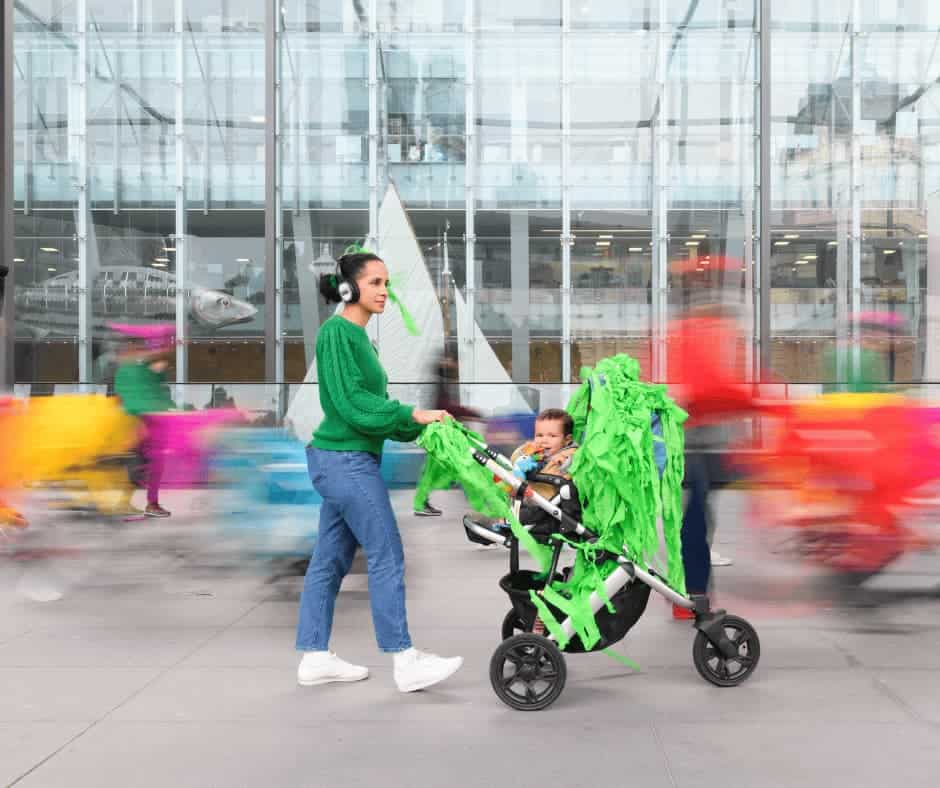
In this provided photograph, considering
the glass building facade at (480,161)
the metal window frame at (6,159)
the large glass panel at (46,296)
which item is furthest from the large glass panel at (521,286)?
the metal window frame at (6,159)

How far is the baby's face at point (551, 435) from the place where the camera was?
5.93 m

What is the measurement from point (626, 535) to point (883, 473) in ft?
7.69

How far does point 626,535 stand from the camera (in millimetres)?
4676

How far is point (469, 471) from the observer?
4668mm

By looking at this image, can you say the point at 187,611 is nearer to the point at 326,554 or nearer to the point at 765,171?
the point at 326,554

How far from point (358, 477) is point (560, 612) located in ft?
3.13

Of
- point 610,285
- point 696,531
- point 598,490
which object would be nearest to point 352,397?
point 598,490

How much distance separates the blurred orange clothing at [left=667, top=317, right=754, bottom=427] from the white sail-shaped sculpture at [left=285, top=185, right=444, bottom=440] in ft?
21.2

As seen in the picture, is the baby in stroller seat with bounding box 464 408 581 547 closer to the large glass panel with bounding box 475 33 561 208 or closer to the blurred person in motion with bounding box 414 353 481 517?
the blurred person in motion with bounding box 414 353 481 517

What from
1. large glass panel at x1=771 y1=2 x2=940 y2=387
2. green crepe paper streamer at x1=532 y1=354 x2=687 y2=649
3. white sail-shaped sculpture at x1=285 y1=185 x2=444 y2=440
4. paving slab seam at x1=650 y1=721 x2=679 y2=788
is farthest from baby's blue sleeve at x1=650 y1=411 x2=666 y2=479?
large glass panel at x1=771 y1=2 x2=940 y2=387

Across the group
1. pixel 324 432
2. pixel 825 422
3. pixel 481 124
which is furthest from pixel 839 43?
pixel 324 432

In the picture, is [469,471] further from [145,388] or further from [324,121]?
[324,121]

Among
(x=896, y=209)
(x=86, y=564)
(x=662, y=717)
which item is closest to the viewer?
(x=662, y=717)

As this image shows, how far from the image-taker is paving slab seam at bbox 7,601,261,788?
380 centimetres
